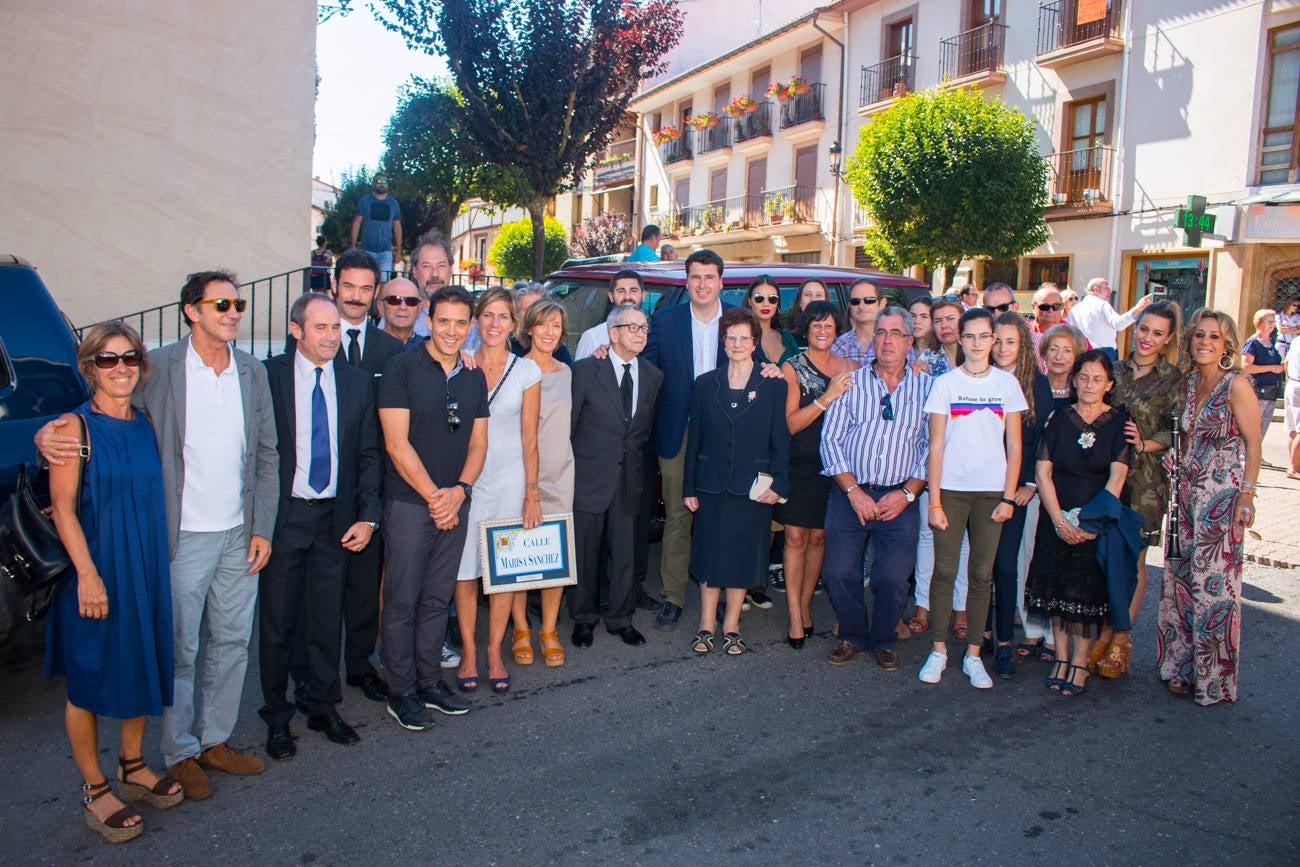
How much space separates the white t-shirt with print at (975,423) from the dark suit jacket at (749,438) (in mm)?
792

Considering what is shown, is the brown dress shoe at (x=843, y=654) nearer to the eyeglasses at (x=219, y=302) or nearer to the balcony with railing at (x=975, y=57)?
the eyeglasses at (x=219, y=302)

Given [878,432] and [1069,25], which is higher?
[1069,25]

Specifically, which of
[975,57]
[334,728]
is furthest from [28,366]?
[975,57]

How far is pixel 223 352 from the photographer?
11.4 ft

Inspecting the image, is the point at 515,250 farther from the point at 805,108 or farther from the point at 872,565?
the point at 872,565

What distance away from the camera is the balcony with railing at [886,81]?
25000 millimetres

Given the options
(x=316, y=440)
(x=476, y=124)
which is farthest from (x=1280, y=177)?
(x=316, y=440)

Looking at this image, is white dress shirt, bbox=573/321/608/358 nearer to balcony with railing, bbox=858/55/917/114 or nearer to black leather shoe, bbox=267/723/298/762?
black leather shoe, bbox=267/723/298/762

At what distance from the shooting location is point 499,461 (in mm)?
4523

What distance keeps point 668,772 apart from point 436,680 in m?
1.23

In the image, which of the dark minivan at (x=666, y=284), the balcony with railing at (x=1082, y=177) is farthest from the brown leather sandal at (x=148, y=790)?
the balcony with railing at (x=1082, y=177)

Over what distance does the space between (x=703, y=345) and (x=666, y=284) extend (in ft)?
2.82

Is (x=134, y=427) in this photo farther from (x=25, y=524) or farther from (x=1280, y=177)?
(x=1280, y=177)

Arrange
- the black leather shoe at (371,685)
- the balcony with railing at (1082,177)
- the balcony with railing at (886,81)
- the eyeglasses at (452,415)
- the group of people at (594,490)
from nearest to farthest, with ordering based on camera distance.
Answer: the group of people at (594,490)
the eyeglasses at (452,415)
the black leather shoe at (371,685)
the balcony with railing at (1082,177)
the balcony with railing at (886,81)
